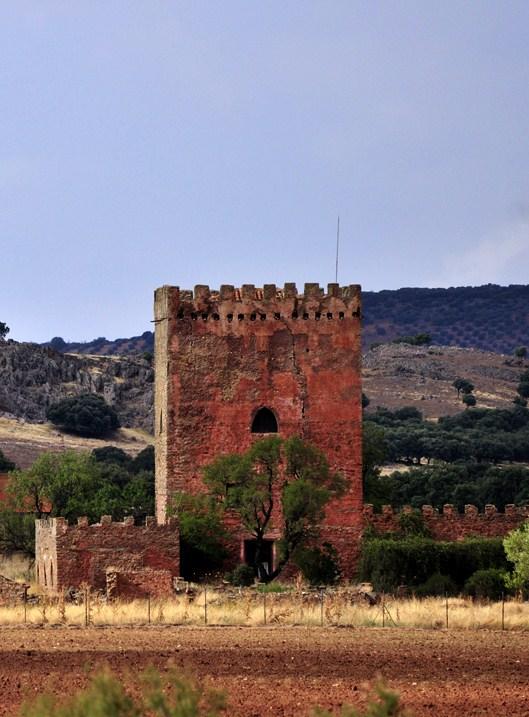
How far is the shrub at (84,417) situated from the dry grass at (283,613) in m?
75.6

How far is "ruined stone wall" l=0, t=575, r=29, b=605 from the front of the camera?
4253 centimetres

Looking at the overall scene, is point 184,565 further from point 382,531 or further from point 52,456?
point 52,456

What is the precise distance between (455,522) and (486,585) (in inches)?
252

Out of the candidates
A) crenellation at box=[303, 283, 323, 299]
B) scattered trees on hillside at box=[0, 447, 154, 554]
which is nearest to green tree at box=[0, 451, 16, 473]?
scattered trees on hillside at box=[0, 447, 154, 554]

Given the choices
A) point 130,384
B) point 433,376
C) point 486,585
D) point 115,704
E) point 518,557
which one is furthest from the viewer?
point 433,376

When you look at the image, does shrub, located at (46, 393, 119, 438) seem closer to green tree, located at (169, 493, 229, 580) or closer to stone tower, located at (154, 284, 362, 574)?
stone tower, located at (154, 284, 362, 574)

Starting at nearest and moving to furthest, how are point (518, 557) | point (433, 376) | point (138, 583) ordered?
point (518, 557)
point (138, 583)
point (433, 376)

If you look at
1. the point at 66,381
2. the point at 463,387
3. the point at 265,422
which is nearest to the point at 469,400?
the point at 463,387

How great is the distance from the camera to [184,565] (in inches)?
1903

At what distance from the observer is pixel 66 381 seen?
441ft

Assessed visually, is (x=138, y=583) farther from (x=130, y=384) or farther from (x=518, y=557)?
(x=130, y=384)

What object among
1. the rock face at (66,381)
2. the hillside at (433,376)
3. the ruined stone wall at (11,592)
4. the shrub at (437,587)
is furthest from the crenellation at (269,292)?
the hillside at (433,376)

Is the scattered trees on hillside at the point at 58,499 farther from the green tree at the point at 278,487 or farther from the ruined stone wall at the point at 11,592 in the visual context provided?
the ruined stone wall at the point at 11,592

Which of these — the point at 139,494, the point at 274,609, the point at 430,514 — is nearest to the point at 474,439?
the point at 139,494
